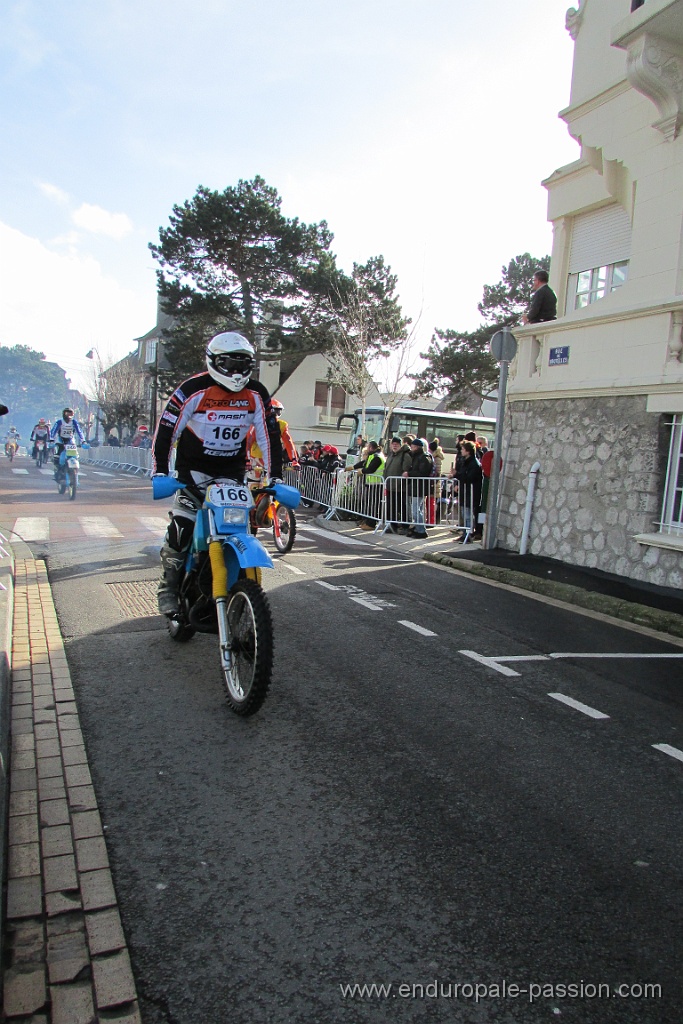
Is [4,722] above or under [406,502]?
under

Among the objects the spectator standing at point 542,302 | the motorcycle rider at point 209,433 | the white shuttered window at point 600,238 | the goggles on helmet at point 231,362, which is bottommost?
the motorcycle rider at point 209,433

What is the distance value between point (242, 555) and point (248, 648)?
55cm

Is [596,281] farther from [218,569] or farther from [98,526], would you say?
[218,569]

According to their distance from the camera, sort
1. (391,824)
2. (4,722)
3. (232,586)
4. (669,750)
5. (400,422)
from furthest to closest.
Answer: (400,422), (232,586), (669,750), (4,722), (391,824)

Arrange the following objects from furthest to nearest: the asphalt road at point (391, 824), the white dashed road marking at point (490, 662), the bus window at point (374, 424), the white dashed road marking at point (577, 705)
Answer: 1. the bus window at point (374, 424)
2. the white dashed road marking at point (490, 662)
3. the white dashed road marking at point (577, 705)
4. the asphalt road at point (391, 824)

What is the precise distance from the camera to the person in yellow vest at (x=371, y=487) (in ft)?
48.3

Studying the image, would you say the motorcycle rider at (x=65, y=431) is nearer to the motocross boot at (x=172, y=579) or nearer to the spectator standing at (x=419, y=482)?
the spectator standing at (x=419, y=482)

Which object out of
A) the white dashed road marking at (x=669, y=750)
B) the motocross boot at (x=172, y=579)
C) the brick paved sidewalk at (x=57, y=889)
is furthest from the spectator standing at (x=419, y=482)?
the brick paved sidewalk at (x=57, y=889)

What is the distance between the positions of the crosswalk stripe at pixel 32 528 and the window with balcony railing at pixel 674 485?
28.0ft

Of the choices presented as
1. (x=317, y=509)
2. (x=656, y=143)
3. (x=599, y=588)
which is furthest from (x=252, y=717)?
(x=317, y=509)

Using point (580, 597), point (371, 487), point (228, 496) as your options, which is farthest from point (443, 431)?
point (228, 496)

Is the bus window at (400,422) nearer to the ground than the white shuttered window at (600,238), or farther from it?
nearer to the ground

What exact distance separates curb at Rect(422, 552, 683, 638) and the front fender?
Answer: 4938mm

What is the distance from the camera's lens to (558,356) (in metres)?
11.2
